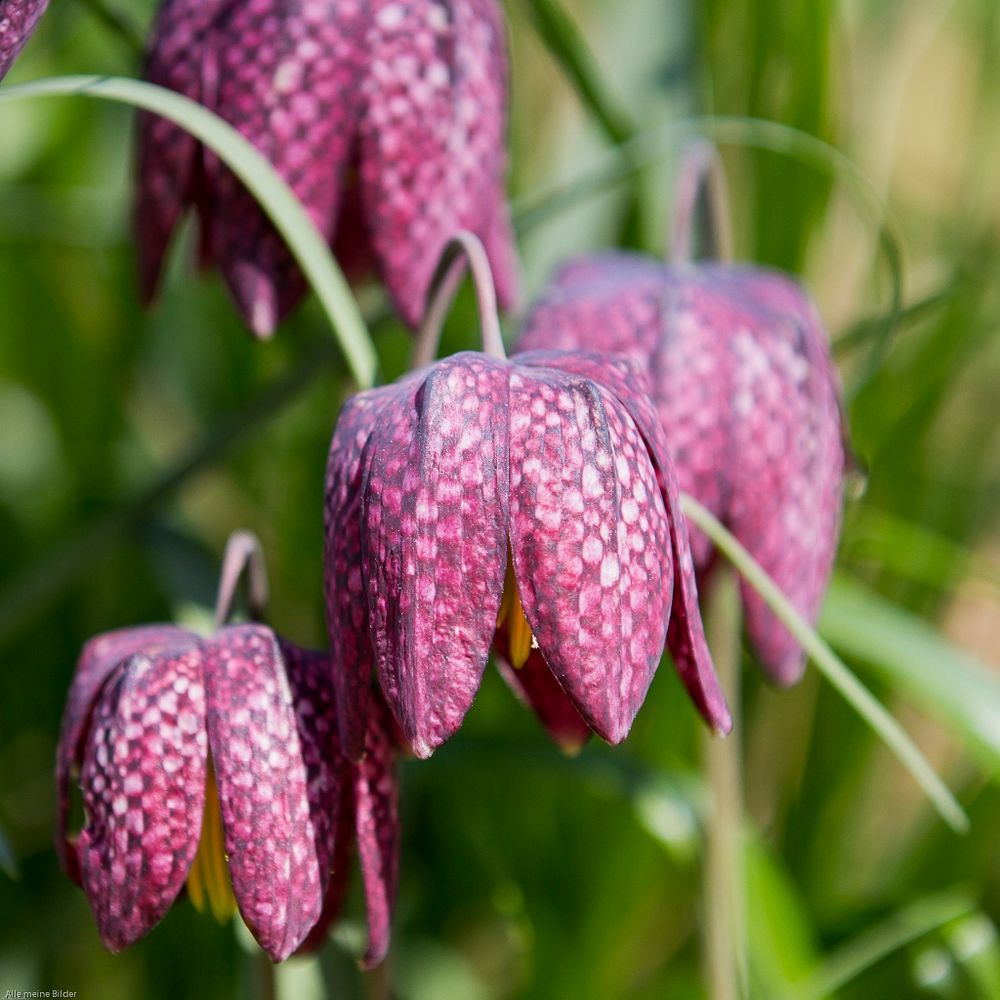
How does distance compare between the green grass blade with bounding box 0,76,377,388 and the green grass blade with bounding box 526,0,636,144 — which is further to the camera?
the green grass blade with bounding box 526,0,636,144

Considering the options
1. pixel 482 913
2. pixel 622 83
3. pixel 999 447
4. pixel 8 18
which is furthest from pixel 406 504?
pixel 999 447

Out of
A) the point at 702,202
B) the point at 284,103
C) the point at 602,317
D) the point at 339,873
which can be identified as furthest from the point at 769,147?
the point at 339,873

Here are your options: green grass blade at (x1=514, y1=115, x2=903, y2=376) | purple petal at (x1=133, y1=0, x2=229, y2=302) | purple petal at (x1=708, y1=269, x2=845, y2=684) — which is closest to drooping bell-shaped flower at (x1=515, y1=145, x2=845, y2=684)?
purple petal at (x1=708, y1=269, x2=845, y2=684)

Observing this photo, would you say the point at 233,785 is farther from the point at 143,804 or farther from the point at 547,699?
the point at 547,699

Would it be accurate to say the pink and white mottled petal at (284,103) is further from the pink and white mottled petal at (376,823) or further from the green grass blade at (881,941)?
the green grass blade at (881,941)

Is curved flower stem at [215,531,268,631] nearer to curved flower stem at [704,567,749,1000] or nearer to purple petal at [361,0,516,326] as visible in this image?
purple petal at [361,0,516,326]

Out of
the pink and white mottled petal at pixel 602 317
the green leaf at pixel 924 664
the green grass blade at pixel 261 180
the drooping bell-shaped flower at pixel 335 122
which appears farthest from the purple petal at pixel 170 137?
the green leaf at pixel 924 664

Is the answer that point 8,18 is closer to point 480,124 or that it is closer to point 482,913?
point 480,124
